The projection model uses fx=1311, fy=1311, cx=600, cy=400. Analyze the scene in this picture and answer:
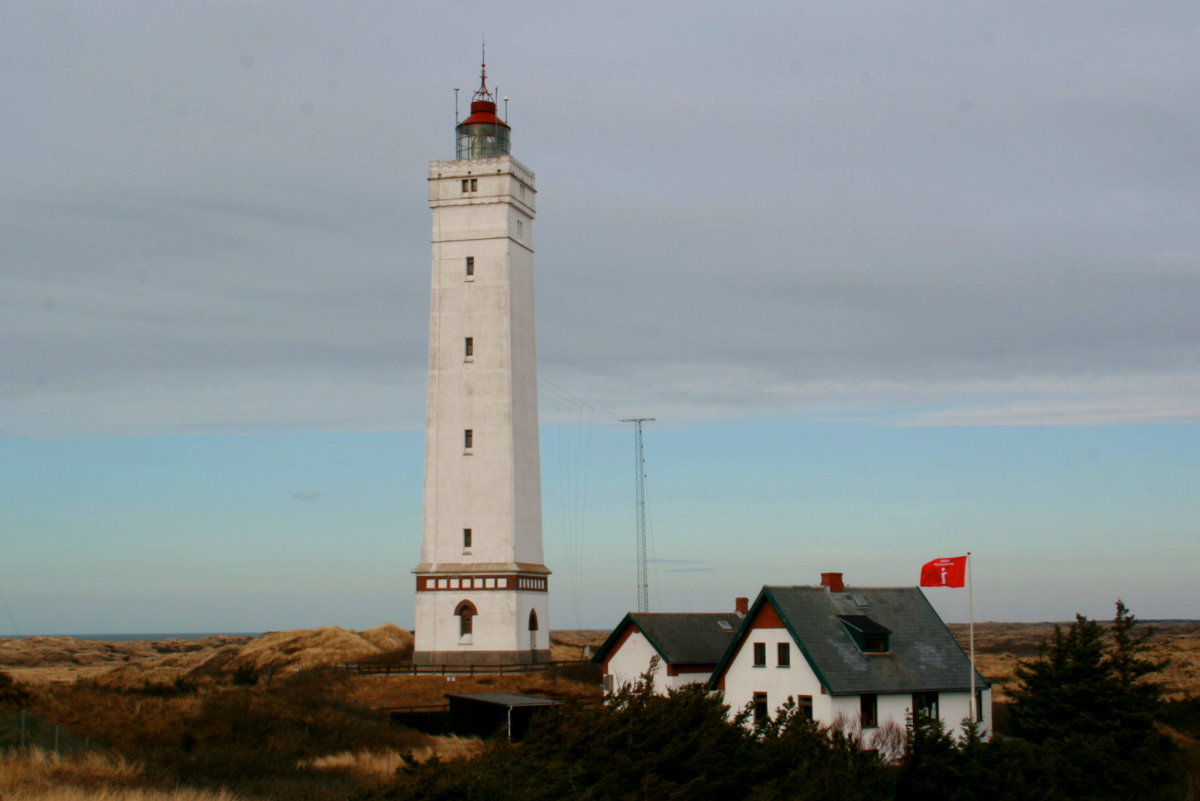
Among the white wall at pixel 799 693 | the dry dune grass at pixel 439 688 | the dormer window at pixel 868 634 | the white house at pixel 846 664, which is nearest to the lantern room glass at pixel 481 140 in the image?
the dry dune grass at pixel 439 688

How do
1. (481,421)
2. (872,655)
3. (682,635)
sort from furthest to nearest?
(481,421), (682,635), (872,655)

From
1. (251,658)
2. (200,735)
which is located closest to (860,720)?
(200,735)

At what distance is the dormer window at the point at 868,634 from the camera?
1583 inches

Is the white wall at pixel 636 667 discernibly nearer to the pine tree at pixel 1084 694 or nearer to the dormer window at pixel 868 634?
the dormer window at pixel 868 634

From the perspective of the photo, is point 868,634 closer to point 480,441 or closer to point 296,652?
point 480,441

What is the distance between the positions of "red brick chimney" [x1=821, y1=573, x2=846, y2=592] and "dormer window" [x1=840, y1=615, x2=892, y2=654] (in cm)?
182

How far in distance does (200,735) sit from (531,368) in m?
25.9

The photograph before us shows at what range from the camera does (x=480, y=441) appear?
2169 inches

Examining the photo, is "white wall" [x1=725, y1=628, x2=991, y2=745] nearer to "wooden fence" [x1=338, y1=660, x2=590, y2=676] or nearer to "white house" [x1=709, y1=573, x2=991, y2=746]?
"white house" [x1=709, y1=573, x2=991, y2=746]

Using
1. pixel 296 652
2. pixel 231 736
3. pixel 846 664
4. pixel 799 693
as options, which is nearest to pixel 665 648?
pixel 799 693

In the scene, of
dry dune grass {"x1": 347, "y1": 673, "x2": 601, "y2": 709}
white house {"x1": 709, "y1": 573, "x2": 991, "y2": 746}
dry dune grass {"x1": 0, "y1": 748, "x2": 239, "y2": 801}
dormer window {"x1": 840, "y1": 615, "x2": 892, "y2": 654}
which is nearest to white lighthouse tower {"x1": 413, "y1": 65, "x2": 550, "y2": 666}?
dry dune grass {"x1": 347, "y1": 673, "x2": 601, "y2": 709}

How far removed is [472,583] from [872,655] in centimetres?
2001

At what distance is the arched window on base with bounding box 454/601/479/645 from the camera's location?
→ 54.7 m

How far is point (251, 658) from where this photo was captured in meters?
66.2
